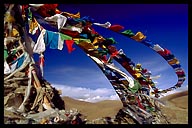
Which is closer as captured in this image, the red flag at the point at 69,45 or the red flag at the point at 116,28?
the red flag at the point at 69,45

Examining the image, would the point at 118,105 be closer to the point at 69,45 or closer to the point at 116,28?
the point at 116,28

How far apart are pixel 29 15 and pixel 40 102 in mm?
1861

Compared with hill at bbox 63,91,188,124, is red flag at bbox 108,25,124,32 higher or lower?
higher

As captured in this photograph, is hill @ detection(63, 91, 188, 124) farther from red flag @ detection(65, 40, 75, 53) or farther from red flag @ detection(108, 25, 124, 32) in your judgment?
red flag @ detection(65, 40, 75, 53)

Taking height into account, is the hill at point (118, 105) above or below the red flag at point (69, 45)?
below

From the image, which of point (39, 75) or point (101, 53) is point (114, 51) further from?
point (39, 75)

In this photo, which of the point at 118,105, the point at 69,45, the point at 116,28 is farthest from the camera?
the point at 118,105

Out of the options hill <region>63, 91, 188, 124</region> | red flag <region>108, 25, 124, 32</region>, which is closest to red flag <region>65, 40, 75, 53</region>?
red flag <region>108, 25, 124, 32</region>

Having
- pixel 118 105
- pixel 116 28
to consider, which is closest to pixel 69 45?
pixel 116 28

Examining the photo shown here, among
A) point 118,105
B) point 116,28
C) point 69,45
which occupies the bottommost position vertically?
point 118,105

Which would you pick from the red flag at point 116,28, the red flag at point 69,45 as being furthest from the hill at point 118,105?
the red flag at point 69,45

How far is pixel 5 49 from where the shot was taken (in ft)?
21.8

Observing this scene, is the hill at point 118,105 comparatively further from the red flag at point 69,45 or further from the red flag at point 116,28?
the red flag at point 69,45

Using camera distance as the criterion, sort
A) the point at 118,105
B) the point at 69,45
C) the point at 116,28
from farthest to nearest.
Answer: the point at 118,105 → the point at 116,28 → the point at 69,45
